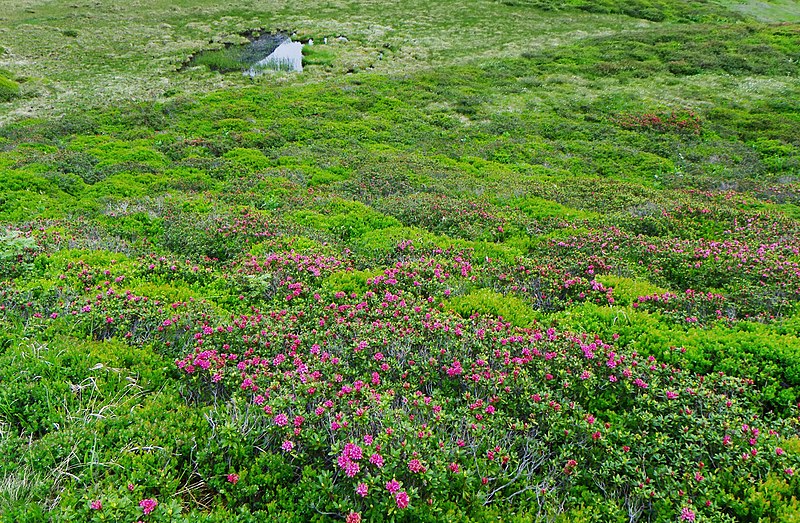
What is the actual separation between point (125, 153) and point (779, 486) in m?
23.6

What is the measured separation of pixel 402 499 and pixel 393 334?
321cm

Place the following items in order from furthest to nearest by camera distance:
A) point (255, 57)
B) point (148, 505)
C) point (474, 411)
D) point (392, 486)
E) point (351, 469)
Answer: point (255, 57)
point (474, 411)
point (351, 469)
point (392, 486)
point (148, 505)

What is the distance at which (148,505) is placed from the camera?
4488 millimetres

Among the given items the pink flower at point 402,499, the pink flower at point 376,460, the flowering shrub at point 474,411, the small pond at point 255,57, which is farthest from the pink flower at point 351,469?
the small pond at point 255,57

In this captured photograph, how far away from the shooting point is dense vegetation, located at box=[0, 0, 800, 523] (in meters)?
5.12

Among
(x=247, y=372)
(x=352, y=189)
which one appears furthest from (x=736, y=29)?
(x=247, y=372)

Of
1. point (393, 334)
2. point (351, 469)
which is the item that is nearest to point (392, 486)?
point (351, 469)

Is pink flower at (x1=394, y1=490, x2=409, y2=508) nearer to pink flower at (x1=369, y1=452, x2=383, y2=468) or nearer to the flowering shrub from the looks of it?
the flowering shrub

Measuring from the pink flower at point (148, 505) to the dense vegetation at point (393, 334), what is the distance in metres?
0.03

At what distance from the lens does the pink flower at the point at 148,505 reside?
446cm

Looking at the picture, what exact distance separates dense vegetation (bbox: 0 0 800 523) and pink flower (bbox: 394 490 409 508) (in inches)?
0.9

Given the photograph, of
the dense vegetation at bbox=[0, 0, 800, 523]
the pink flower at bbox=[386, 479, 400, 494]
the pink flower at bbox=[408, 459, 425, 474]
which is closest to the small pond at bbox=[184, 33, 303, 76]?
the dense vegetation at bbox=[0, 0, 800, 523]

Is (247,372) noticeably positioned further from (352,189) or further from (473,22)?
(473,22)

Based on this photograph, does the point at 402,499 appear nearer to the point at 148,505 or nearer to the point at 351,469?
the point at 351,469
